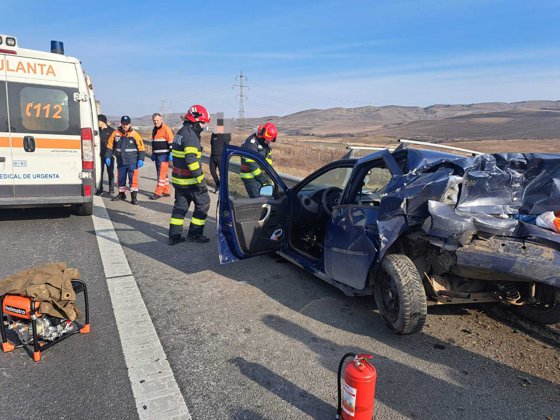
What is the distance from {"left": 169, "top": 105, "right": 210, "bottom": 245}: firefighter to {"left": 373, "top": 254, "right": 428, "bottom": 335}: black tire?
3.10m

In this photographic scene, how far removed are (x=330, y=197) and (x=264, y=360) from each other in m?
2.42

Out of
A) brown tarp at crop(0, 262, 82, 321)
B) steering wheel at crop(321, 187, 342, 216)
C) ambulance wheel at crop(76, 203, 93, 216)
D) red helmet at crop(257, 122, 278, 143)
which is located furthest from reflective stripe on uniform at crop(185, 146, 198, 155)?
brown tarp at crop(0, 262, 82, 321)

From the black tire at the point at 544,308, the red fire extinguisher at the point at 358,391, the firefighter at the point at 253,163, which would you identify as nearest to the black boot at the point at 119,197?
the firefighter at the point at 253,163

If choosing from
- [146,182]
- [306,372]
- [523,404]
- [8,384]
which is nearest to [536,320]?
[523,404]

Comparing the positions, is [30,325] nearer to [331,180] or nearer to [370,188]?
[370,188]

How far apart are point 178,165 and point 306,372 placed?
363cm

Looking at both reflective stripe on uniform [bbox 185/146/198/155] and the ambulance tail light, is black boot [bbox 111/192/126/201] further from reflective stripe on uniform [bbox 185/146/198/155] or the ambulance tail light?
reflective stripe on uniform [bbox 185/146/198/155]

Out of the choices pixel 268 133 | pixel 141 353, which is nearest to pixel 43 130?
pixel 268 133

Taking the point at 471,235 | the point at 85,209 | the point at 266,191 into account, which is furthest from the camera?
the point at 85,209

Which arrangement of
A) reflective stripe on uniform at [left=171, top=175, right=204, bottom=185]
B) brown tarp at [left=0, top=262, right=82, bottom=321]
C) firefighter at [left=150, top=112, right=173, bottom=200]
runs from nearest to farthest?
1. brown tarp at [left=0, top=262, right=82, bottom=321]
2. reflective stripe on uniform at [left=171, top=175, right=204, bottom=185]
3. firefighter at [left=150, top=112, right=173, bottom=200]

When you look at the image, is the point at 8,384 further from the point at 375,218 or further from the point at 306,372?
the point at 375,218

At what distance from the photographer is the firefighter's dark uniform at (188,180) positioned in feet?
18.3

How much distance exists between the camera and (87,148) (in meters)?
6.46

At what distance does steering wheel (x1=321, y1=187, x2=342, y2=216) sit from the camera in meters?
4.86
